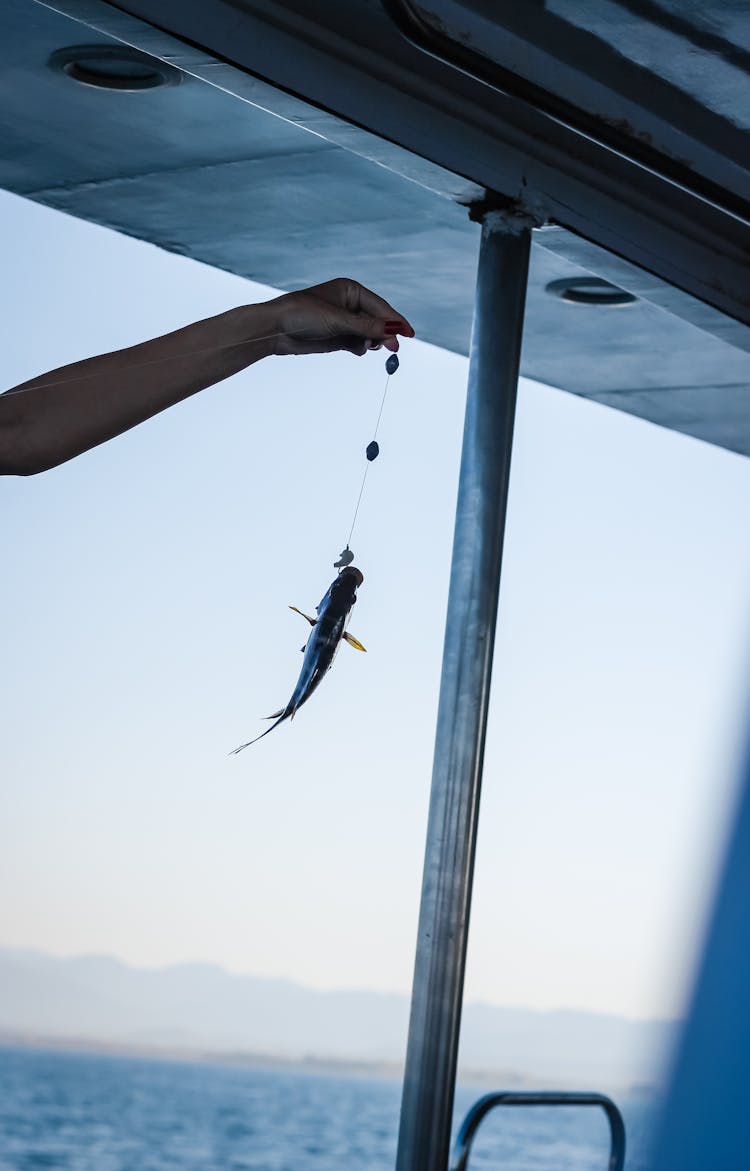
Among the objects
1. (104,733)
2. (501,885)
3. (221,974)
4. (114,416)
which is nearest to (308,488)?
(104,733)

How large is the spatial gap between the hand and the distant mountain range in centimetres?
4302

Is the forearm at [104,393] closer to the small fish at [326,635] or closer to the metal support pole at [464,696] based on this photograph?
the small fish at [326,635]

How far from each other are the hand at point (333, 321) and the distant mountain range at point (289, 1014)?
141ft

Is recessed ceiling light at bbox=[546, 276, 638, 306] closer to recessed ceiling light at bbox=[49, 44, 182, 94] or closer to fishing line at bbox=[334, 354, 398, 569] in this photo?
recessed ceiling light at bbox=[49, 44, 182, 94]

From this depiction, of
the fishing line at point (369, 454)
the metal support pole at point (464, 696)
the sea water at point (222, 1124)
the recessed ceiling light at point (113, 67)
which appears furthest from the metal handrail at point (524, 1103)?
the sea water at point (222, 1124)

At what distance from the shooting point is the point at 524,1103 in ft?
8.96

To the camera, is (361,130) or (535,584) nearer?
(361,130)

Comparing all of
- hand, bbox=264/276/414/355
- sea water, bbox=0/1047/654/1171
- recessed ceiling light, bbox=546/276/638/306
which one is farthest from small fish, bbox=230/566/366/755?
sea water, bbox=0/1047/654/1171

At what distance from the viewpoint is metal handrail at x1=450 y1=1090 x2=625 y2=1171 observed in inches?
106

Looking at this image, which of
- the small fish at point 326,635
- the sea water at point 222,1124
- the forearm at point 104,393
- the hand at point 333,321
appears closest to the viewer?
the forearm at point 104,393

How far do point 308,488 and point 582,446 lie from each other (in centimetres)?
886

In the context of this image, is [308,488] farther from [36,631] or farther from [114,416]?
[114,416]

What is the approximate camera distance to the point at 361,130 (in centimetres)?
266

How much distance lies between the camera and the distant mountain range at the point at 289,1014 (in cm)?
4562
